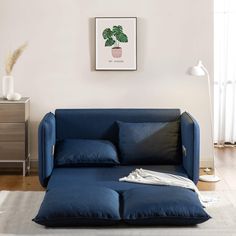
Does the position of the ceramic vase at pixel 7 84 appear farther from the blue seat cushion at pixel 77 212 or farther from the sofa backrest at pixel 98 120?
the blue seat cushion at pixel 77 212

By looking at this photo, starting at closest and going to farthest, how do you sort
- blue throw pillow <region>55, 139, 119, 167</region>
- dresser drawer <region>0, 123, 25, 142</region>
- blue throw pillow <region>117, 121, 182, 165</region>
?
blue throw pillow <region>55, 139, 119, 167</region>, blue throw pillow <region>117, 121, 182, 165</region>, dresser drawer <region>0, 123, 25, 142</region>

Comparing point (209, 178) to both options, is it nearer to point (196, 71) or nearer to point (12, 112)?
point (196, 71)

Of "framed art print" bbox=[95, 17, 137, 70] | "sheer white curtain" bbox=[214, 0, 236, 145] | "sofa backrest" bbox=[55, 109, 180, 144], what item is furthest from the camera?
"sheer white curtain" bbox=[214, 0, 236, 145]

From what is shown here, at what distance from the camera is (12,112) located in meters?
5.61

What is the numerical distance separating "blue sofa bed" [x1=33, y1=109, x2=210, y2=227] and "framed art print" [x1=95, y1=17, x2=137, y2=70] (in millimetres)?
544

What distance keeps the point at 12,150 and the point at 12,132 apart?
0.59ft

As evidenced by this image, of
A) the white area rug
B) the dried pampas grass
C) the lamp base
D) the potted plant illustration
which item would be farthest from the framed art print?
the white area rug

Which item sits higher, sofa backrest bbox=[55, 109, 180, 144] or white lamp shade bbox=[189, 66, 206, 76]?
white lamp shade bbox=[189, 66, 206, 76]

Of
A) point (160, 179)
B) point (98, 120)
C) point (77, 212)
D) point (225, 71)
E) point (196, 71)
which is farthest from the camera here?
point (225, 71)

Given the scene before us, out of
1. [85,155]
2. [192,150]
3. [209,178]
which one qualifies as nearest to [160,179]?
[192,150]

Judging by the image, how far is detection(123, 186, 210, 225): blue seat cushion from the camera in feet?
12.7

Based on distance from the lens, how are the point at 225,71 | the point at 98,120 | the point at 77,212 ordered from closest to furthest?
the point at 77,212
the point at 98,120
the point at 225,71

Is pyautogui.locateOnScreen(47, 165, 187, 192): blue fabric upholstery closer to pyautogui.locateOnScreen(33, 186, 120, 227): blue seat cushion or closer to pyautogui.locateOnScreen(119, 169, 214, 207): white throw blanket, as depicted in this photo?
pyautogui.locateOnScreen(119, 169, 214, 207): white throw blanket

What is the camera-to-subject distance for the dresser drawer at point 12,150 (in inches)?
222
